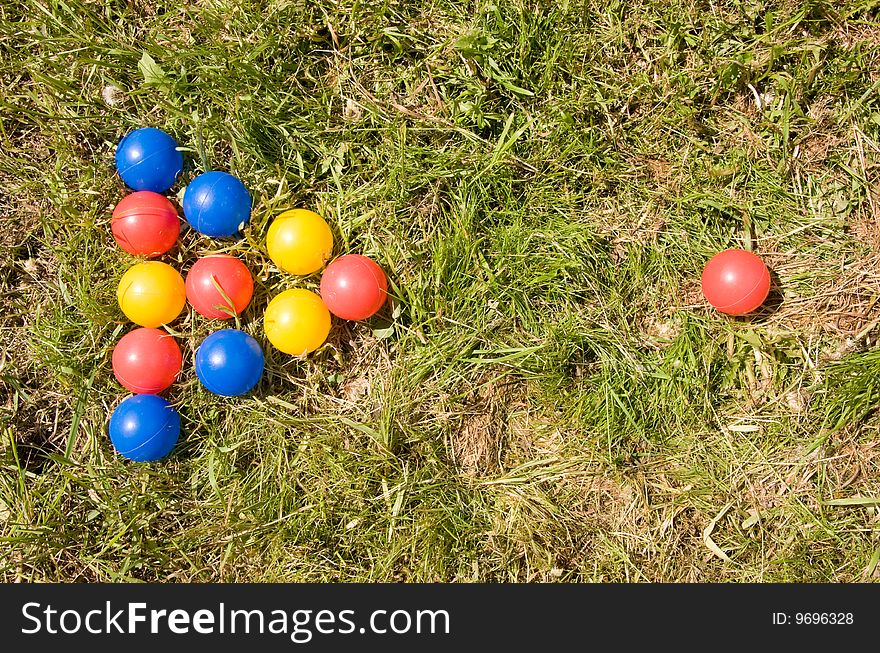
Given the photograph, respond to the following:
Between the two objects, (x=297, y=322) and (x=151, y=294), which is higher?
(x=151, y=294)

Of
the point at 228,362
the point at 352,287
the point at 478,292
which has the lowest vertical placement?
the point at 228,362

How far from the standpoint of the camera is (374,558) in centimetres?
332

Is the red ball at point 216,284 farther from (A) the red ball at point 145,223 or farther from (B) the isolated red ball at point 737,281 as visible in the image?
(B) the isolated red ball at point 737,281

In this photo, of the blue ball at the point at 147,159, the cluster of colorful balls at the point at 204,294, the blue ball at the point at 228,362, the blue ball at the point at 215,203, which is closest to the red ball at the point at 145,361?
the cluster of colorful balls at the point at 204,294

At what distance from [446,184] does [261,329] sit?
1.07m

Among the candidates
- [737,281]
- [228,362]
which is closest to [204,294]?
[228,362]

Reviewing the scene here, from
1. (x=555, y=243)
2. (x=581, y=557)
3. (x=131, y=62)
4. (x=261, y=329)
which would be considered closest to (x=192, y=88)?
(x=131, y=62)

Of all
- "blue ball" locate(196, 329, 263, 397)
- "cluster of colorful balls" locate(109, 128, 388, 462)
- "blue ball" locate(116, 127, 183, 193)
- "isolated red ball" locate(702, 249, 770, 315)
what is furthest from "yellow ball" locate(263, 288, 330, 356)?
"isolated red ball" locate(702, 249, 770, 315)

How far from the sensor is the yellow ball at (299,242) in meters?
3.16

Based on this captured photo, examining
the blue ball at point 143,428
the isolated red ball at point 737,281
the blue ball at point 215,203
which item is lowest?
the blue ball at point 143,428

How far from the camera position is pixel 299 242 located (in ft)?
10.4

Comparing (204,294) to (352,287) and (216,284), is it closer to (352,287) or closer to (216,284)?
(216,284)

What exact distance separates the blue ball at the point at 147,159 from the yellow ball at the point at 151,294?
1.20 feet

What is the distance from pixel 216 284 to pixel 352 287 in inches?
22.5
